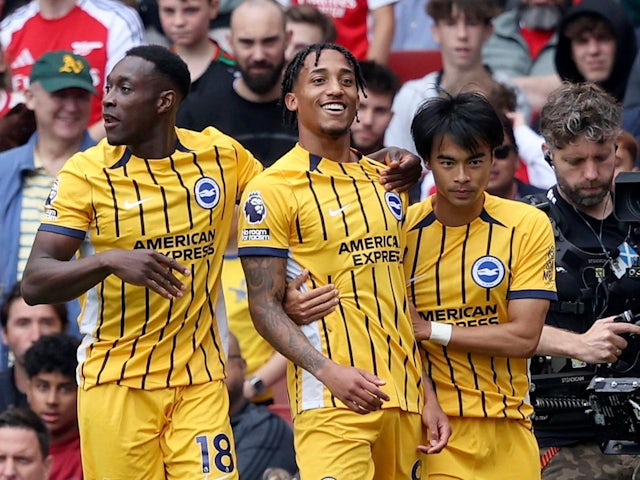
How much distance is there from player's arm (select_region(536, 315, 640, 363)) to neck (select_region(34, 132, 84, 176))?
11.9 ft

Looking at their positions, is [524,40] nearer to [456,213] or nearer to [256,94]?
[256,94]

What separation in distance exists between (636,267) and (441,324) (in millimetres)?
1073

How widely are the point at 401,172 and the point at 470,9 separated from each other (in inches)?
172

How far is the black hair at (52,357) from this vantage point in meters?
8.66

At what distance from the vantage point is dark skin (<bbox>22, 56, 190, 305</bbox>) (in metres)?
6.43

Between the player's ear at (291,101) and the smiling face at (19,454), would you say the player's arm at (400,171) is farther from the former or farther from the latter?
the smiling face at (19,454)

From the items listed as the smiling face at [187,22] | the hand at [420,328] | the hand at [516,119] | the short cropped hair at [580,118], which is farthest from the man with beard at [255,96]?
the hand at [420,328]

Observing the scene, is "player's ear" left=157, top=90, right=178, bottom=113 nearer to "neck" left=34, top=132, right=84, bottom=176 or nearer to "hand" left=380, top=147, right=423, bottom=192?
"hand" left=380, top=147, right=423, bottom=192

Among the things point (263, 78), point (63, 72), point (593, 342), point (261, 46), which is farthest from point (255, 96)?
point (593, 342)

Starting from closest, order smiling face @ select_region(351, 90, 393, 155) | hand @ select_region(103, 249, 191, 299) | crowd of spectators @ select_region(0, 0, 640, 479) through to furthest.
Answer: hand @ select_region(103, 249, 191, 299)
crowd of spectators @ select_region(0, 0, 640, 479)
smiling face @ select_region(351, 90, 393, 155)

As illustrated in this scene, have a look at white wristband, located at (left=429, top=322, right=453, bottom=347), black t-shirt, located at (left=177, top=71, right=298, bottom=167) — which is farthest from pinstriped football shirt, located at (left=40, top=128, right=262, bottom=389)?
black t-shirt, located at (left=177, top=71, right=298, bottom=167)

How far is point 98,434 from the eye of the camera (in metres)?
6.85

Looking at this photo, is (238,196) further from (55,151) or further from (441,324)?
(55,151)

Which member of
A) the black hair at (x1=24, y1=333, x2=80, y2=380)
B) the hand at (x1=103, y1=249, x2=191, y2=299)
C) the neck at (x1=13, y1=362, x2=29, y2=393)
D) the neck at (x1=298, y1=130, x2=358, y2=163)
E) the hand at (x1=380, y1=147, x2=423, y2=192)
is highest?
the neck at (x1=298, y1=130, x2=358, y2=163)
